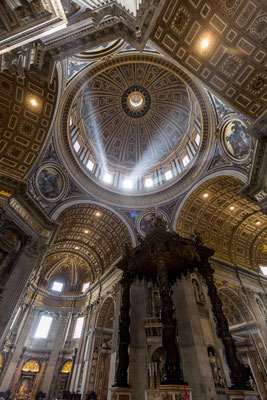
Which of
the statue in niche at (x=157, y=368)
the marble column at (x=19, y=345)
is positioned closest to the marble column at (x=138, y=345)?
the statue in niche at (x=157, y=368)

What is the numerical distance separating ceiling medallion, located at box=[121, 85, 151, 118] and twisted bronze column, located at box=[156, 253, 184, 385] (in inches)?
647

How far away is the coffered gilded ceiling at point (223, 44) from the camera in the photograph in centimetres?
758

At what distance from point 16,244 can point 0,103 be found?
8021mm

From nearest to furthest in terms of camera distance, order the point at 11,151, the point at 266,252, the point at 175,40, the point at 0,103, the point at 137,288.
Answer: the point at 175,40 < the point at 0,103 < the point at 11,151 < the point at 137,288 < the point at 266,252

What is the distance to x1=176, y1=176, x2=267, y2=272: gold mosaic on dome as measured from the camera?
15391 millimetres

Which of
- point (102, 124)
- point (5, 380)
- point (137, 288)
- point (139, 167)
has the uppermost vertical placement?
point (102, 124)

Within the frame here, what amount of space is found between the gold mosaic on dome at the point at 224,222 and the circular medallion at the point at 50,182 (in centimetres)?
Result: 942

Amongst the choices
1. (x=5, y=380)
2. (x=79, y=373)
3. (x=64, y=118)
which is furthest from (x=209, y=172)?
(x=5, y=380)

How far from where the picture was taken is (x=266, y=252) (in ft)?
60.7

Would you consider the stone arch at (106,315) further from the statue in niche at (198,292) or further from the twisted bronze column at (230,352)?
the twisted bronze column at (230,352)

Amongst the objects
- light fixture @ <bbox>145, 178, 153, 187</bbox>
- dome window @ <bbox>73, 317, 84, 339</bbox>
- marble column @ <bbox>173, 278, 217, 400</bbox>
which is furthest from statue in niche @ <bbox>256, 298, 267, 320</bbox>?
dome window @ <bbox>73, 317, 84, 339</bbox>

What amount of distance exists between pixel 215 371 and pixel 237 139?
12381 mm

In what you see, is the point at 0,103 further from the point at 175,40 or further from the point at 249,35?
the point at 249,35

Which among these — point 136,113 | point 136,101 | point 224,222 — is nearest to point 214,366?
point 224,222
